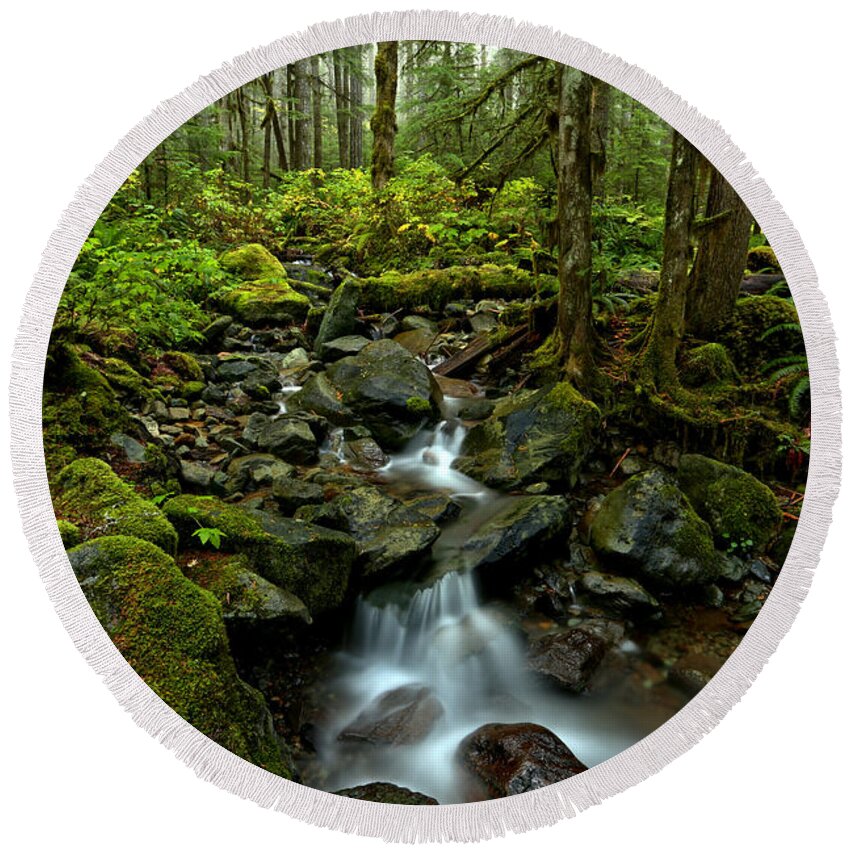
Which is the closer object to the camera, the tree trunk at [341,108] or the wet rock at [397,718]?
the wet rock at [397,718]

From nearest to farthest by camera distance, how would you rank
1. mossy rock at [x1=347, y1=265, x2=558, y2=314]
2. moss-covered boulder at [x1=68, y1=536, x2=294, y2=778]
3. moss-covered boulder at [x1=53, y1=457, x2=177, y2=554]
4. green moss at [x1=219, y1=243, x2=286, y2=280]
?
moss-covered boulder at [x1=68, y1=536, x2=294, y2=778], moss-covered boulder at [x1=53, y1=457, x2=177, y2=554], green moss at [x1=219, y1=243, x2=286, y2=280], mossy rock at [x1=347, y1=265, x2=558, y2=314]

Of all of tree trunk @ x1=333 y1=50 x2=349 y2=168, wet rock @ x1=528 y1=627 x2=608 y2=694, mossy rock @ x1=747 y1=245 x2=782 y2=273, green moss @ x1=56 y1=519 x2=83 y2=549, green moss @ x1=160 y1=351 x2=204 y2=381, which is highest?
tree trunk @ x1=333 y1=50 x2=349 y2=168

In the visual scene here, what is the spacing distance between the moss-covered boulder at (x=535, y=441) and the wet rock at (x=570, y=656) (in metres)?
0.93

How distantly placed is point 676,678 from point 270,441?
2500 mm

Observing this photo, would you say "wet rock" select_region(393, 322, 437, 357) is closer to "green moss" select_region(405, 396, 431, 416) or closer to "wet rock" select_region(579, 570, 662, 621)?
"green moss" select_region(405, 396, 431, 416)

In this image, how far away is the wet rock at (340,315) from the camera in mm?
5117

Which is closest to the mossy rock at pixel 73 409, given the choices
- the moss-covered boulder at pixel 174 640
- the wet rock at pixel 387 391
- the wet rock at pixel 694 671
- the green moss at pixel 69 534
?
the green moss at pixel 69 534

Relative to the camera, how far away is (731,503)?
2.54 m

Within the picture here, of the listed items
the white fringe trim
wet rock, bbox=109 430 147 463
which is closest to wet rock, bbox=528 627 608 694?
the white fringe trim

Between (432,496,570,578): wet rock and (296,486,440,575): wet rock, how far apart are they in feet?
0.61

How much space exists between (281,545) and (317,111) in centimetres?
227

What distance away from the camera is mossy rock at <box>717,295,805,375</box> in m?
2.38

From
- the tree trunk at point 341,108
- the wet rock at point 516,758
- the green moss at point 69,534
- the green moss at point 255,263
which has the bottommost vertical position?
the wet rock at point 516,758

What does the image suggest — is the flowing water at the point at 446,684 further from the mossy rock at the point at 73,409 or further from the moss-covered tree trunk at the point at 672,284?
the mossy rock at the point at 73,409
